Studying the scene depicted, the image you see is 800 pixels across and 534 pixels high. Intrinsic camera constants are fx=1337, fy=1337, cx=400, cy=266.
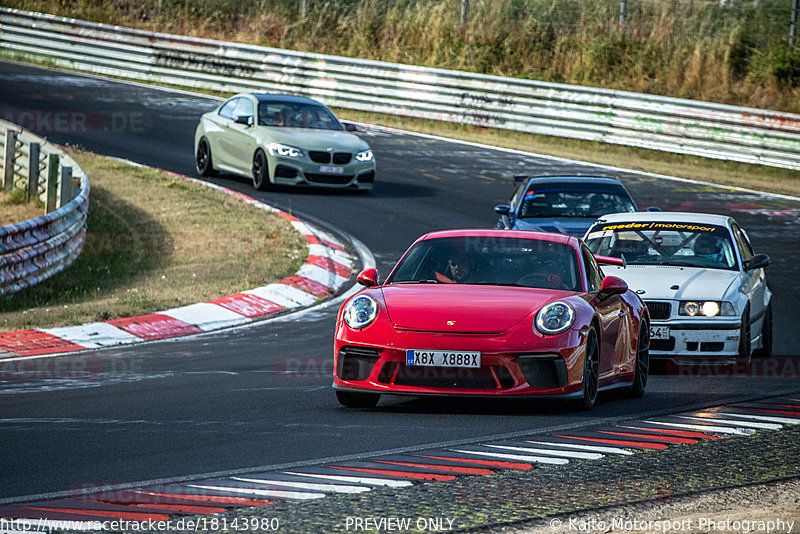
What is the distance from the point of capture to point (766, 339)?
12.7m

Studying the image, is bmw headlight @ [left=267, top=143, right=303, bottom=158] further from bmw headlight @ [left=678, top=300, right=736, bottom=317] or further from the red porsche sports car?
the red porsche sports car

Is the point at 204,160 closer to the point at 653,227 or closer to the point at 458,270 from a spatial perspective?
the point at 653,227

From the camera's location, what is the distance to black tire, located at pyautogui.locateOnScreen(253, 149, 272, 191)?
861 inches

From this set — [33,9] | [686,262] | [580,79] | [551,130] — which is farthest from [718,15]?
[686,262]

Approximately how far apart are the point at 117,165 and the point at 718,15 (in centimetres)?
1891

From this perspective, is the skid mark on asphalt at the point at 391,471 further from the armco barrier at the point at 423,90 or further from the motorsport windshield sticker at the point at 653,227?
the armco barrier at the point at 423,90

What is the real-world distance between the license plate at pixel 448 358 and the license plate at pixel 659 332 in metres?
3.74

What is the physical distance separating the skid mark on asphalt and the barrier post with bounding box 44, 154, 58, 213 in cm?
1137

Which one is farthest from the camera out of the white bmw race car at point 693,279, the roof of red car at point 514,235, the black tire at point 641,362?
the white bmw race car at point 693,279

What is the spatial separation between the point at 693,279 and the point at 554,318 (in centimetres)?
385

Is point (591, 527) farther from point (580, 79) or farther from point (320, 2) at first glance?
point (320, 2)

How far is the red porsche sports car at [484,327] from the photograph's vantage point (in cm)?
852

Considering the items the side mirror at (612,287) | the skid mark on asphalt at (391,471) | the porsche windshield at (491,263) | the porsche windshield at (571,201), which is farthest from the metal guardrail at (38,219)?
the skid mark on asphalt at (391,471)

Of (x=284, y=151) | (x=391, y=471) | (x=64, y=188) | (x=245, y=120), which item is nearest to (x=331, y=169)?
(x=284, y=151)
